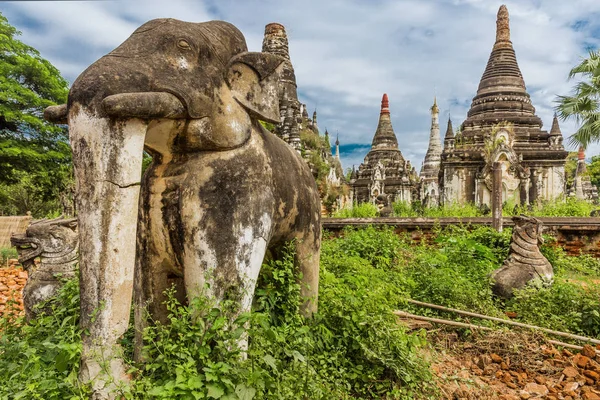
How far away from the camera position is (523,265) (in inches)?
231

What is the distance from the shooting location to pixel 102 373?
1848mm

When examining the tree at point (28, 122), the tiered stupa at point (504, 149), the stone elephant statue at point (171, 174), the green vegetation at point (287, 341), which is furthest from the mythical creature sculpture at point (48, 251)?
the tiered stupa at point (504, 149)

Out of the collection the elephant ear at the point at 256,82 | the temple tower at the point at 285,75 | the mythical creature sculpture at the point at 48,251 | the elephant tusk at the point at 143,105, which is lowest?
the mythical creature sculpture at the point at 48,251

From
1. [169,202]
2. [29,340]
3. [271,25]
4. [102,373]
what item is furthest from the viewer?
[271,25]

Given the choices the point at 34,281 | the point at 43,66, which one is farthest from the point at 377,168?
the point at 34,281

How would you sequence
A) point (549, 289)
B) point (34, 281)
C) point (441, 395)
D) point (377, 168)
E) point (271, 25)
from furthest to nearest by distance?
point (377, 168) < point (271, 25) < point (549, 289) < point (34, 281) < point (441, 395)

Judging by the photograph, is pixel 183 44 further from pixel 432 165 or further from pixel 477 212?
pixel 432 165

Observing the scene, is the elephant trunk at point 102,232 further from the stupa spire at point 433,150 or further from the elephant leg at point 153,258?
the stupa spire at point 433,150

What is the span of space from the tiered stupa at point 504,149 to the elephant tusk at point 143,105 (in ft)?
55.5

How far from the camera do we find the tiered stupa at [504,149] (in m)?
17.2

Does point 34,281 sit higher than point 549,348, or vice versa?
point 34,281

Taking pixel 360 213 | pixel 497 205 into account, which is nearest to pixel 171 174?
pixel 497 205

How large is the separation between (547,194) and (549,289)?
13.7 metres

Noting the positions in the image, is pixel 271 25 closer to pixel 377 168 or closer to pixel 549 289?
pixel 377 168
